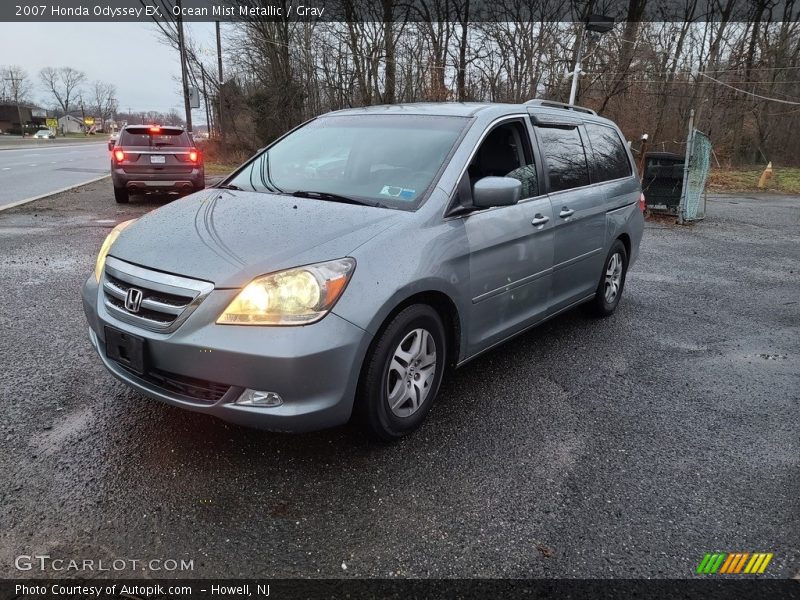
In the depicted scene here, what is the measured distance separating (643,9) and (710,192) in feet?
36.5

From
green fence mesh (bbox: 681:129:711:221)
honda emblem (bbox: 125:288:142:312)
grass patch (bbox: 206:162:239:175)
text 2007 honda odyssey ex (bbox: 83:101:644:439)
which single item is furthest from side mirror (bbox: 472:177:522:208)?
grass patch (bbox: 206:162:239:175)

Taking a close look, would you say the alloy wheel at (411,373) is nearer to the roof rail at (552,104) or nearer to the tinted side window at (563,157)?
the tinted side window at (563,157)

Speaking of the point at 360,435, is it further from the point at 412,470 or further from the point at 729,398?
the point at 729,398

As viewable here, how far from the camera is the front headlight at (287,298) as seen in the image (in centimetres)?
246

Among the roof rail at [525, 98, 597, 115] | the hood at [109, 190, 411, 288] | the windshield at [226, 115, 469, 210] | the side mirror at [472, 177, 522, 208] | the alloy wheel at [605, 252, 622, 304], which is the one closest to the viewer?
the hood at [109, 190, 411, 288]

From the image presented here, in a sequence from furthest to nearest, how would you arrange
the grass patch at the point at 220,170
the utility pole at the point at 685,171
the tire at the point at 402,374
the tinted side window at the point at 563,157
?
1. the grass patch at the point at 220,170
2. the utility pole at the point at 685,171
3. the tinted side window at the point at 563,157
4. the tire at the point at 402,374

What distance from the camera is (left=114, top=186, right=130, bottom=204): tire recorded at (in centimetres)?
1190

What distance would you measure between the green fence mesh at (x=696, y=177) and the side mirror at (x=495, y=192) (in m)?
9.98

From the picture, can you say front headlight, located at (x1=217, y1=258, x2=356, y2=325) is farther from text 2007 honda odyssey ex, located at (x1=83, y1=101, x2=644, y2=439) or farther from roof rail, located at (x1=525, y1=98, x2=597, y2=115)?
roof rail, located at (x1=525, y1=98, x2=597, y2=115)

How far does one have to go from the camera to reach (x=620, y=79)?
23.9 meters

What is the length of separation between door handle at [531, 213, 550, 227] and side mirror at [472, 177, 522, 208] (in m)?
0.58

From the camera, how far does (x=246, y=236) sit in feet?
9.25

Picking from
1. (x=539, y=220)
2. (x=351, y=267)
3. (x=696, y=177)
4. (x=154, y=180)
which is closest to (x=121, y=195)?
(x=154, y=180)

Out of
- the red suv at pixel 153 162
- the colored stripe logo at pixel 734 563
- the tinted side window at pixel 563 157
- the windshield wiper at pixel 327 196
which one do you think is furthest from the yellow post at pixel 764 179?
the colored stripe logo at pixel 734 563
